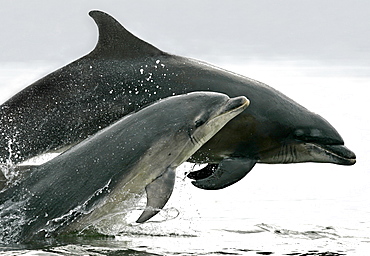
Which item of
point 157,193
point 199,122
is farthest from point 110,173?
point 199,122

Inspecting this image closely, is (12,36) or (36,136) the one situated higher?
(12,36)

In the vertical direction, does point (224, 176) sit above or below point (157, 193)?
above

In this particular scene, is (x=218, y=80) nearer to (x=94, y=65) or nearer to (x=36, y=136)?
(x=94, y=65)

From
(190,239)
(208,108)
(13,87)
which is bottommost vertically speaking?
(190,239)

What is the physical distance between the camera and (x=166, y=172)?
9945 millimetres

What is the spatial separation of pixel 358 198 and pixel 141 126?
17.1 ft

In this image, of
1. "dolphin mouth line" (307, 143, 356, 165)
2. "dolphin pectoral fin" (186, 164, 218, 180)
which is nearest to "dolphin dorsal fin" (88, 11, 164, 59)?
"dolphin pectoral fin" (186, 164, 218, 180)

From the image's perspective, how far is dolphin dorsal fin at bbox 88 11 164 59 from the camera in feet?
39.5

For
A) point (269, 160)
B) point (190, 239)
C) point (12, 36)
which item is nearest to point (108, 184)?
point (190, 239)

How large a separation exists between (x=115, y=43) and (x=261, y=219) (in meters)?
3.10

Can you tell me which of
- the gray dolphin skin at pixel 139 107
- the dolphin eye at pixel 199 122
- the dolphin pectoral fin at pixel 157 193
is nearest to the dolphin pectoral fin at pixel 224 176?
the gray dolphin skin at pixel 139 107

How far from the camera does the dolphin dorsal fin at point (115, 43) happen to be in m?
12.0

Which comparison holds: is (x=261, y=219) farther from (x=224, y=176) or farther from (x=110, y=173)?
(x=110, y=173)

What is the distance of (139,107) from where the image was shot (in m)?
11.7
